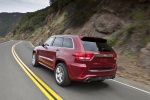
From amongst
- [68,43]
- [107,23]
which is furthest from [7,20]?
[68,43]

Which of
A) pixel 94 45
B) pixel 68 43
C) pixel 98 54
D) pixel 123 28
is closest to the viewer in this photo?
pixel 98 54

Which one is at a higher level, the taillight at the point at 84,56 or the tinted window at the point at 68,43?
the tinted window at the point at 68,43

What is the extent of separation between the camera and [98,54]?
7.03 m

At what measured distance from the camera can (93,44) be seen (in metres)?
7.32

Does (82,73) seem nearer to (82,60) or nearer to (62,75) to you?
(82,60)

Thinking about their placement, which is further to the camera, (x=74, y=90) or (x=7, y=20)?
(x=7, y=20)

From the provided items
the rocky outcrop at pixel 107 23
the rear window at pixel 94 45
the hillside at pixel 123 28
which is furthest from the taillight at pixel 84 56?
the rocky outcrop at pixel 107 23

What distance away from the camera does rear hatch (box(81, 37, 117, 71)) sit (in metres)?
6.94

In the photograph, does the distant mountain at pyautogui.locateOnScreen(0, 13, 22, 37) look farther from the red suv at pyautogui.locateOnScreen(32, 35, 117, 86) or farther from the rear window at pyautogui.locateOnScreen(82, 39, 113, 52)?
the rear window at pyautogui.locateOnScreen(82, 39, 113, 52)

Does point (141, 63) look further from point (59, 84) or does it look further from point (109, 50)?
point (59, 84)

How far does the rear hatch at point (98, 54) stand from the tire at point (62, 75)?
0.90 meters

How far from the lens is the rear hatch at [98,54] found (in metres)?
6.94

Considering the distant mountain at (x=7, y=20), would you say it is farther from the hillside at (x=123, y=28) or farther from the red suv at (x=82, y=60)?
the red suv at (x=82, y=60)

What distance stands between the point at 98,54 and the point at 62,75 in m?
1.48
